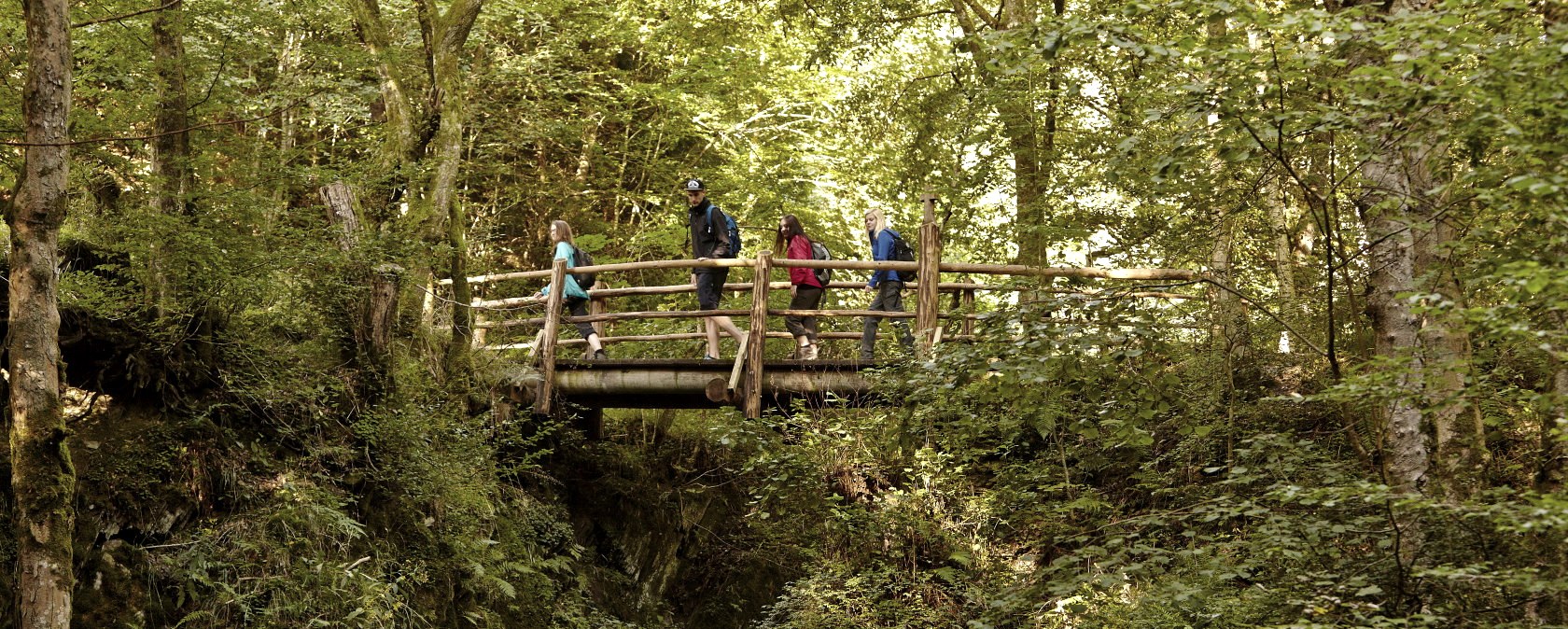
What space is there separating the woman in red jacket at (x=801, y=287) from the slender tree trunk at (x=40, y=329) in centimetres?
638

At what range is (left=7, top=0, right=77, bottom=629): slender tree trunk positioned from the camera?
5.62 m

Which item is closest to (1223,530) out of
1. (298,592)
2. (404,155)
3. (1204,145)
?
(1204,145)

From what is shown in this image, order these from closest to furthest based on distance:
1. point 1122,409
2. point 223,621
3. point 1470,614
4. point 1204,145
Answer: point 1470,614 → point 1204,145 → point 1122,409 → point 223,621

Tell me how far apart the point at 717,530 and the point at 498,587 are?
348cm

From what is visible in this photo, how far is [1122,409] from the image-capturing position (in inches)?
234

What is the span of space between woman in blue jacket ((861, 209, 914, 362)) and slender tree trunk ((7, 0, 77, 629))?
6.48 meters

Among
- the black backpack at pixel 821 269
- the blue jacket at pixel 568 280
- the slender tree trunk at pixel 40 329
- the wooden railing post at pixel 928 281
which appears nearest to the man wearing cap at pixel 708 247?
the black backpack at pixel 821 269

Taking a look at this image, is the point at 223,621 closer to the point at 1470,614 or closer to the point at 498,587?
the point at 498,587

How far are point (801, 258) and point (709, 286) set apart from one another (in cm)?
91

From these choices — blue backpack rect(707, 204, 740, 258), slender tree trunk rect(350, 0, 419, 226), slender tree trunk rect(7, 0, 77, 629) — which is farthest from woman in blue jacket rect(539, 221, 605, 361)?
slender tree trunk rect(7, 0, 77, 629)

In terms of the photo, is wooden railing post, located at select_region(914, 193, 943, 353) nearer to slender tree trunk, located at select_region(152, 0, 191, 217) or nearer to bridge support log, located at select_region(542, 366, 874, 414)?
bridge support log, located at select_region(542, 366, 874, 414)

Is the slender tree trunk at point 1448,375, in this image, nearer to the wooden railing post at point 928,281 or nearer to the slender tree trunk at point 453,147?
the wooden railing post at point 928,281

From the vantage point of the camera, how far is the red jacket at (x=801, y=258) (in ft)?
36.8

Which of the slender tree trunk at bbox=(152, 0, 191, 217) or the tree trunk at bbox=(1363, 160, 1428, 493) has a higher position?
the slender tree trunk at bbox=(152, 0, 191, 217)
